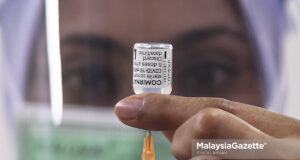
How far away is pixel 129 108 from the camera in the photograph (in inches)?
22.3

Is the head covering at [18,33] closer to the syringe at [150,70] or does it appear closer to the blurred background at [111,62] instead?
the blurred background at [111,62]

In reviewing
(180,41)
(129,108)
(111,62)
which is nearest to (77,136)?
(111,62)

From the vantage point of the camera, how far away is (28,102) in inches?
51.8

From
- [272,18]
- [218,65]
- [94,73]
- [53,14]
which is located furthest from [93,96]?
[272,18]

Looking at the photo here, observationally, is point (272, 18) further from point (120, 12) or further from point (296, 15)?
point (120, 12)

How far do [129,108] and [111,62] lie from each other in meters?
0.62

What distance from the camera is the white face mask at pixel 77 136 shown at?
1.25m

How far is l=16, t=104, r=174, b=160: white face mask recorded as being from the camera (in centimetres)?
125

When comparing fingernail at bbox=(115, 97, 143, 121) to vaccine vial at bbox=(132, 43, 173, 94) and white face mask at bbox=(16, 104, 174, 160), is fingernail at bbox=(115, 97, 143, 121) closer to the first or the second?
vaccine vial at bbox=(132, 43, 173, 94)

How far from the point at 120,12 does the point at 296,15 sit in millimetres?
520

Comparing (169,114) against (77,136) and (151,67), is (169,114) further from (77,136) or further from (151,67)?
(77,136)

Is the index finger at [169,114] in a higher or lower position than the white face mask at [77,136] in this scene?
higher

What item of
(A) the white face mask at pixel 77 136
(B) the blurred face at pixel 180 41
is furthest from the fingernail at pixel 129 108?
(A) the white face mask at pixel 77 136

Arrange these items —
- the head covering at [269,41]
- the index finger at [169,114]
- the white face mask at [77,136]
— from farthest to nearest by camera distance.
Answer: the white face mask at [77,136], the head covering at [269,41], the index finger at [169,114]
